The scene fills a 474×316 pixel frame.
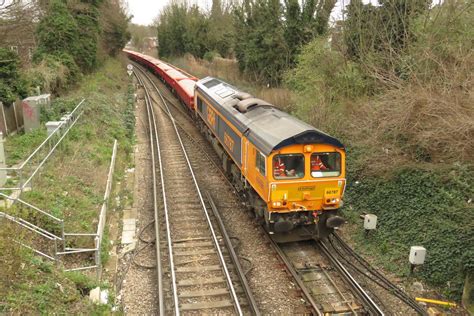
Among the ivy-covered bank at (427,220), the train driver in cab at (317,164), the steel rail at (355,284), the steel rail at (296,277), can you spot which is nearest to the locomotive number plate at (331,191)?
the train driver in cab at (317,164)

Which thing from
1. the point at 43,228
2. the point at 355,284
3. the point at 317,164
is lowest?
the point at 355,284

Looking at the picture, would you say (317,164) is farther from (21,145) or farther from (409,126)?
(21,145)

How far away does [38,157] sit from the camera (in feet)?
39.1

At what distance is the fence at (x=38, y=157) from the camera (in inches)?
372

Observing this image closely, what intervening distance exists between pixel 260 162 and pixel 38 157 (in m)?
6.77

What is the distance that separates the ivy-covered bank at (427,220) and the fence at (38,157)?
337 inches

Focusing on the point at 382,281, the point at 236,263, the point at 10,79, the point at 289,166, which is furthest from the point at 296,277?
the point at 10,79

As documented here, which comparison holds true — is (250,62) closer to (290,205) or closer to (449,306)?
(290,205)

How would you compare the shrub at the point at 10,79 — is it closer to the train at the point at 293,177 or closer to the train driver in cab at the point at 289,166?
the train at the point at 293,177

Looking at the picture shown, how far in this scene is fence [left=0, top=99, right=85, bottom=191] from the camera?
31.0ft

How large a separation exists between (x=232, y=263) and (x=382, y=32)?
398 inches

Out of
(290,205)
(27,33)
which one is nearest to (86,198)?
(290,205)

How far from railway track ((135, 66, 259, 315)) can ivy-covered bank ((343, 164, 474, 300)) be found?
3.71 meters

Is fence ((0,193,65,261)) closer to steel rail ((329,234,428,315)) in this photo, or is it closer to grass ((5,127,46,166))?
grass ((5,127,46,166))
